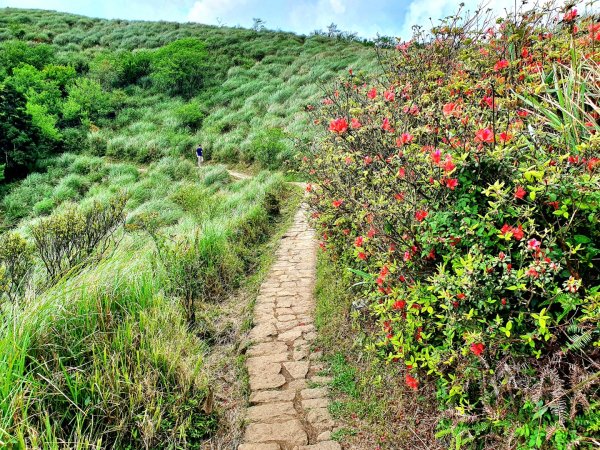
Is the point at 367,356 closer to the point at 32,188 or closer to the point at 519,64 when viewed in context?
the point at 519,64

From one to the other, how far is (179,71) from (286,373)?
2546 cm

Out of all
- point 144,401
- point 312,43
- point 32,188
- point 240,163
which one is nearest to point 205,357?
point 144,401

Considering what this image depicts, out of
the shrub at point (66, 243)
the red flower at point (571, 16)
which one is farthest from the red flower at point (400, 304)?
the shrub at point (66, 243)

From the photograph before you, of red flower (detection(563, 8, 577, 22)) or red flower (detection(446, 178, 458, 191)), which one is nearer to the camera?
red flower (detection(446, 178, 458, 191))

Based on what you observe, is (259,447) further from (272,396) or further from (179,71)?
(179,71)

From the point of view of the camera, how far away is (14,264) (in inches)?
159

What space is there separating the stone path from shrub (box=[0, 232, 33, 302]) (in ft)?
7.30

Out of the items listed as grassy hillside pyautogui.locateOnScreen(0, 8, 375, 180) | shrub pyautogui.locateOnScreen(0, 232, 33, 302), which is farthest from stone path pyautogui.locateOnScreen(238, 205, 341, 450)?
grassy hillside pyautogui.locateOnScreen(0, 8, 375, 180)

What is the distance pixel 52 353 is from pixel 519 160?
10.3 feet

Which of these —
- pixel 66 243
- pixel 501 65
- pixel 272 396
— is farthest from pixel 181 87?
pixel 272 396

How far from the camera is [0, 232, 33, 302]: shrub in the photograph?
375 centimetres

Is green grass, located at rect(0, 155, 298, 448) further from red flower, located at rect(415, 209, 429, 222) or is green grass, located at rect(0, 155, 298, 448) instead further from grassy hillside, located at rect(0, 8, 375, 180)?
grassy hillside, located at rect(0, 8, 375, 180)

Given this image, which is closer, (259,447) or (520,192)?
(520,192)

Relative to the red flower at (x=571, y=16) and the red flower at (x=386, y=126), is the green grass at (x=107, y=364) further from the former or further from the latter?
the red flower at (x=571, y=16)
